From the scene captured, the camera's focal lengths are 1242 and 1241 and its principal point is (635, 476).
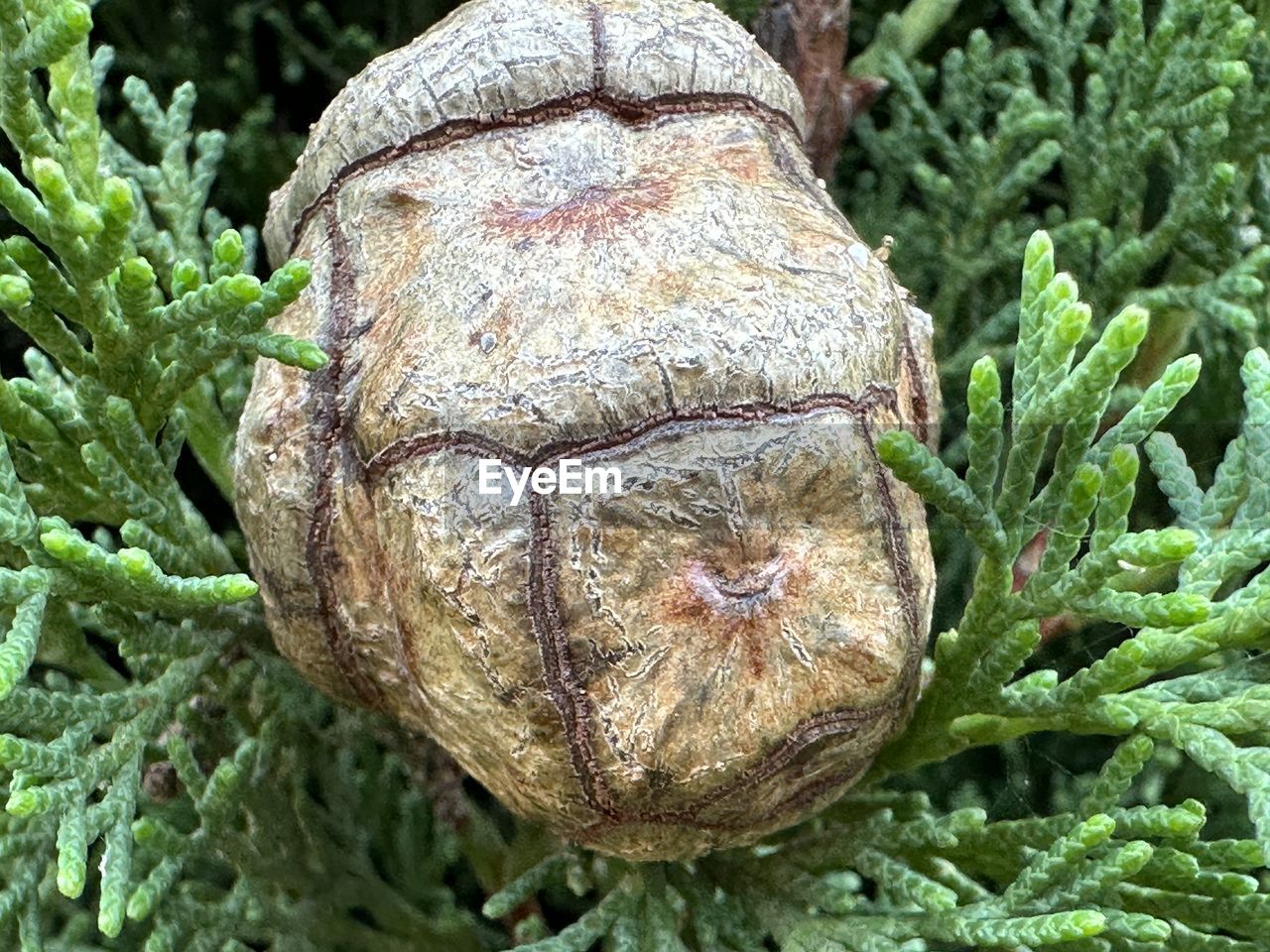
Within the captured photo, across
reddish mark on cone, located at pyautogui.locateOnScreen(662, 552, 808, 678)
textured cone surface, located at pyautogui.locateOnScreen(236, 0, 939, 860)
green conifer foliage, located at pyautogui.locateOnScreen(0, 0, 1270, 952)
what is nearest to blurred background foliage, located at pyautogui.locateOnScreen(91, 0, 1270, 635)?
green conifer foliage, located at pyautogui.locateOnScreen(0, 0, 1270, 952)

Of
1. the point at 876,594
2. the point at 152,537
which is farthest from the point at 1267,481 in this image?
the point at 152,537

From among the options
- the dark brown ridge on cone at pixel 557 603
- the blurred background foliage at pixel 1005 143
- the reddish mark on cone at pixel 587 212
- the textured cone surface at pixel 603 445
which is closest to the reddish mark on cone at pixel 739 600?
the textured cone surface at pixel 603 445

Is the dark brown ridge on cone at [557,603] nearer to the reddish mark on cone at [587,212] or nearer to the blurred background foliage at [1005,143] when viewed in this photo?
the reddish mark on cone at [587,212]

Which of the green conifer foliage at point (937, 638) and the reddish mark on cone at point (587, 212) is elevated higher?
the reddish mark on cone at point (587, 212)

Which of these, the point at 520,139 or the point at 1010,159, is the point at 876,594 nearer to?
the point at 520,139

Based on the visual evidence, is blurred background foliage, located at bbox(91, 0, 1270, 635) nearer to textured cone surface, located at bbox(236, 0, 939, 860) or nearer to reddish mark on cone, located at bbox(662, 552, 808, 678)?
textured cone surface, located at bbox(236, 0, 939, 860)

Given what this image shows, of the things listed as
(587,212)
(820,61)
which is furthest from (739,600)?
(820,61)
